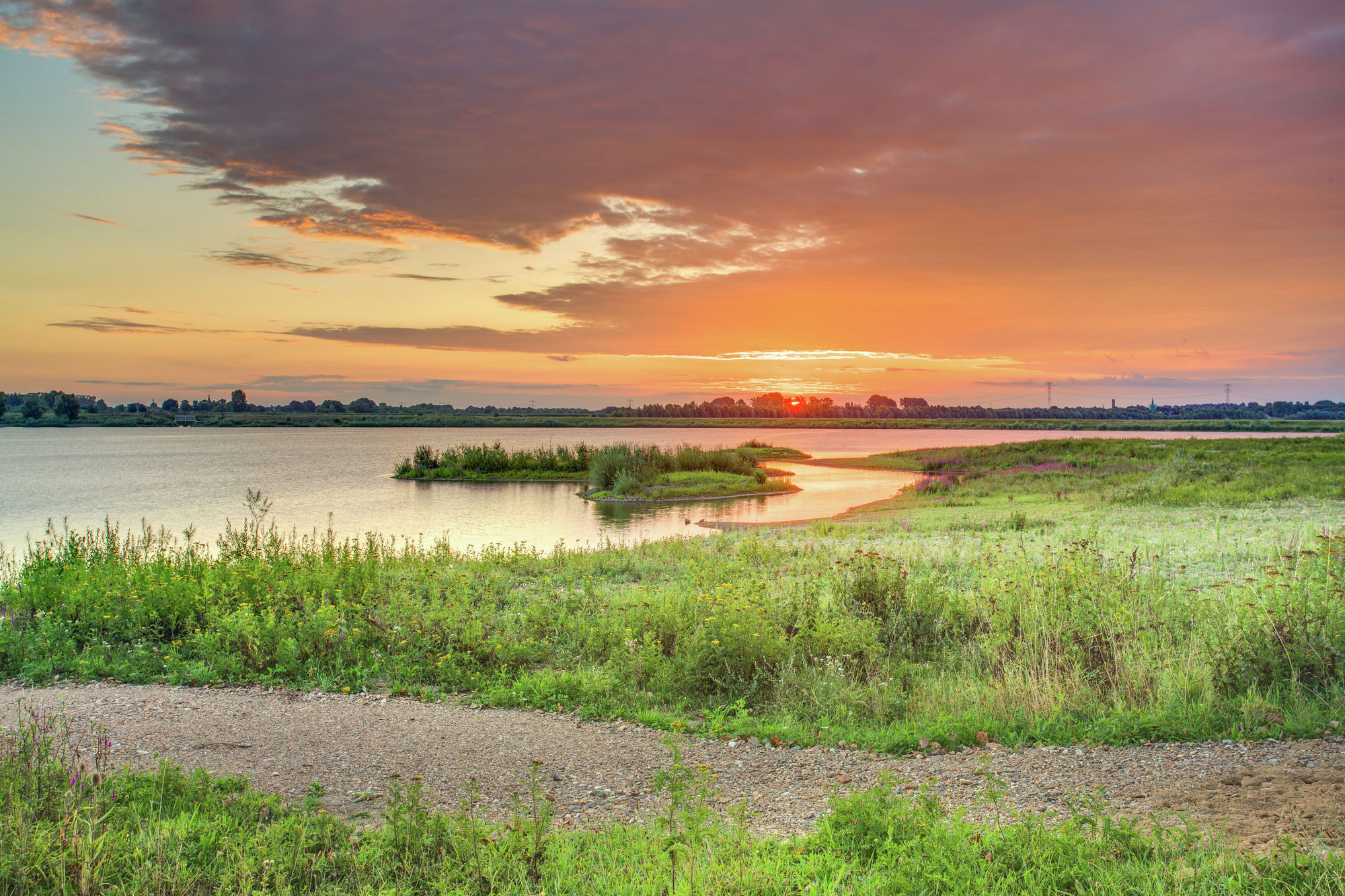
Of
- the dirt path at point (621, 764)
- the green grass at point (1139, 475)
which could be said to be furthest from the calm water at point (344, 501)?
the dirt path at point (621, 764)

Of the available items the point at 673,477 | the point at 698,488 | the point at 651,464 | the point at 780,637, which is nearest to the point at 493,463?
the point at 651,464

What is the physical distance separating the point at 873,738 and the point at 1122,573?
222 inches

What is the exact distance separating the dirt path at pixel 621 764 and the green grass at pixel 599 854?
0.48 metres

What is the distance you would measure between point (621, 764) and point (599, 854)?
6.26 feet

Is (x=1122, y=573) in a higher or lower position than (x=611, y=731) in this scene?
higher

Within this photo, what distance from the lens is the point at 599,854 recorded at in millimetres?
4508

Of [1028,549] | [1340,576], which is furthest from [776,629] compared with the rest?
[1028,549]

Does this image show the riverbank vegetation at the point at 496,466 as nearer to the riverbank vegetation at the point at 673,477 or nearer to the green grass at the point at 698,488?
the riverbank vegetation at the point at 673,477

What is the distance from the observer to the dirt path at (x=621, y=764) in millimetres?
5266

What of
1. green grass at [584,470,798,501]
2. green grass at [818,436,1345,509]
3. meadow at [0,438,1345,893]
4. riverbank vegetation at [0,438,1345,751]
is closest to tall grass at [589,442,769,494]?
green grass at [584,470,798,501]

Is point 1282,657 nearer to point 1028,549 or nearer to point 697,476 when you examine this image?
point 1028,549

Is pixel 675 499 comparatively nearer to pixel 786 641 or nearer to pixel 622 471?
pixel 622 471

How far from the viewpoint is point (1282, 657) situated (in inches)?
294

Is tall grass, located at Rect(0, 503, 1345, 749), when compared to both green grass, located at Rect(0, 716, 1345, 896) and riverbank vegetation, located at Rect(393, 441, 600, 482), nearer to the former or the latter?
green grass, located at Rect(0, 716, 1345, 896)
